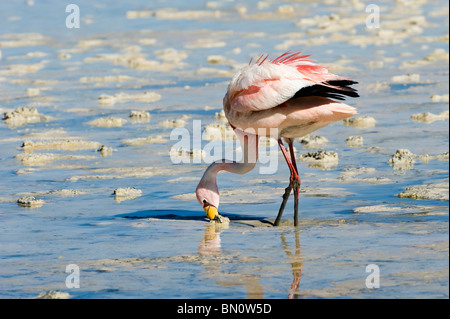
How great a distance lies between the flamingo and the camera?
277 inches

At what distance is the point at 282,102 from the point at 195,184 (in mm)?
1867

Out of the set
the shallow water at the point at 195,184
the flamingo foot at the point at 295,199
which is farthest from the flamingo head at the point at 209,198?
the flamingo foot at the point at 295,199

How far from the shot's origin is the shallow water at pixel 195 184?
5.68m

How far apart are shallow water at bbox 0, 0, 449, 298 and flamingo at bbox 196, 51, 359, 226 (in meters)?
0.34

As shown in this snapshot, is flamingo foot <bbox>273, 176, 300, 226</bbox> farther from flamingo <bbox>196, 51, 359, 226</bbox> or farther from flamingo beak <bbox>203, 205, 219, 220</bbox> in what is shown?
flamingo beak <bbox>203, 205, 219, 220</bbox>

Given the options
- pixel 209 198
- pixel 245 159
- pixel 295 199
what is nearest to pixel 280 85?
pixel 245 159

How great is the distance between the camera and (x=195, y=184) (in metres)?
8.62

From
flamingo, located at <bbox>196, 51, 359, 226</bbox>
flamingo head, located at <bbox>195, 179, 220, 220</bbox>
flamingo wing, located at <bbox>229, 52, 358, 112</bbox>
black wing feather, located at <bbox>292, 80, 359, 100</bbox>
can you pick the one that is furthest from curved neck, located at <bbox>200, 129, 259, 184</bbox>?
black wing feather, located at <bbox>292, 80, 359, 100</bbox>

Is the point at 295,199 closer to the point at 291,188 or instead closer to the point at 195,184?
the point at 291,188

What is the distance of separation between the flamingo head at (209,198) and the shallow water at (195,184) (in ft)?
0.43

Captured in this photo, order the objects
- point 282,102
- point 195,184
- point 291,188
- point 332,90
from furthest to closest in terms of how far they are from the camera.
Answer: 1. point 195,184
2. point 291,188
3. point 282,102
4. point 332,90

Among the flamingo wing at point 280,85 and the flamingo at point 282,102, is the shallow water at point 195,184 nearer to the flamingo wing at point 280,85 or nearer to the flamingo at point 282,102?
the flamingo at point 282,102
